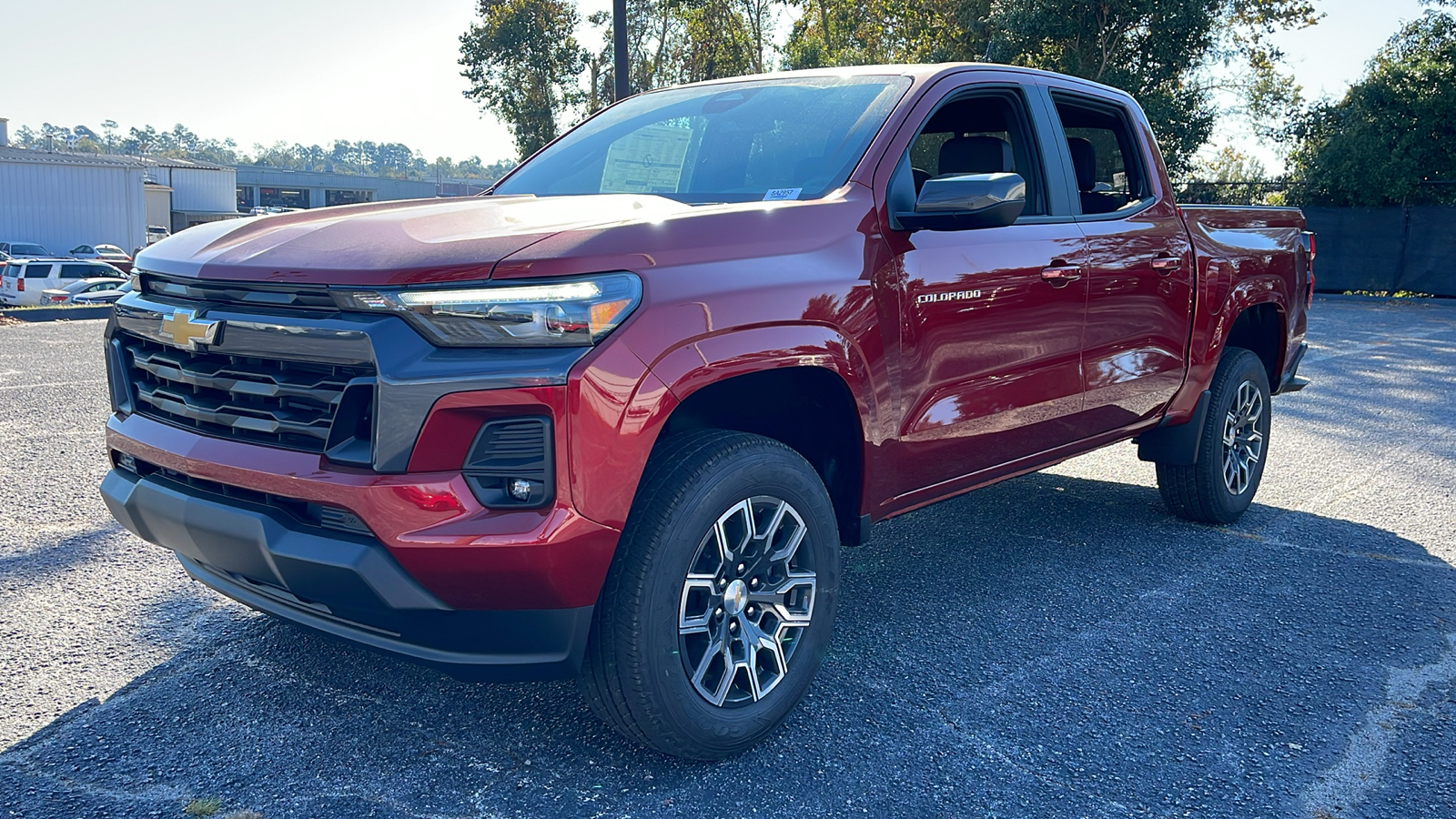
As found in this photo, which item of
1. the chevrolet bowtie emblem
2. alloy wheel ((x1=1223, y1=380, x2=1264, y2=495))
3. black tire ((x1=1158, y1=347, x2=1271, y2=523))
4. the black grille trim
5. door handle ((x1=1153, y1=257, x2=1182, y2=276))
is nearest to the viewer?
the black grille trim

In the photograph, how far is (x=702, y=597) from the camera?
2758 millimetres

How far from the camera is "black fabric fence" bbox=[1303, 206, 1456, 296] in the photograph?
21.1 meters

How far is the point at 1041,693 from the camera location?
3.28m

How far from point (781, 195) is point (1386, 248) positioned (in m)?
22.8

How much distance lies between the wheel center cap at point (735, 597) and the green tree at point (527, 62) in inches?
1374

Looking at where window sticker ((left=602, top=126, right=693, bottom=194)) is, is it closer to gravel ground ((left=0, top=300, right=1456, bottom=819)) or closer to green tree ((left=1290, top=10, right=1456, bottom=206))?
gravel ground ((left=0, top=300, right=1456, bottom=819))

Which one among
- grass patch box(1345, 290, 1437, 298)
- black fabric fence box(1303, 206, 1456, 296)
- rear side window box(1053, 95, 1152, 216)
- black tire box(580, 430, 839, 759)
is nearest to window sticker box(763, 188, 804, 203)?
black tire box(580, 430, 839, 759)

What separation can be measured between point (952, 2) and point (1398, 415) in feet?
66.5

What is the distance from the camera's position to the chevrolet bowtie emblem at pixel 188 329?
2.62 m

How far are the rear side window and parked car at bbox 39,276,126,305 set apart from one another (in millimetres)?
26198

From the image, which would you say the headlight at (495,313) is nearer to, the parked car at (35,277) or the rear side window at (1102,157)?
the rear side window at (1102,157)

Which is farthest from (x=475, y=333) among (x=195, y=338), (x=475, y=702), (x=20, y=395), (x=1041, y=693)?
(x=20, y=395)

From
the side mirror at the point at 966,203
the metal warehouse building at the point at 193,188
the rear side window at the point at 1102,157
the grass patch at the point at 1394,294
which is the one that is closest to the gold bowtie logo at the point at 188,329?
the side mirror at the point at 966,203

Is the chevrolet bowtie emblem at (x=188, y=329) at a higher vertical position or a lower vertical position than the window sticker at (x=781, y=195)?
lower
